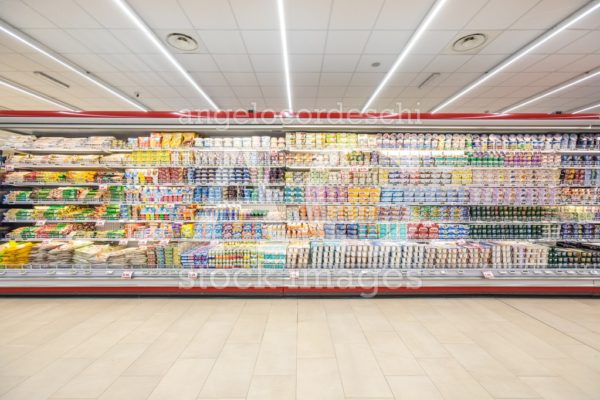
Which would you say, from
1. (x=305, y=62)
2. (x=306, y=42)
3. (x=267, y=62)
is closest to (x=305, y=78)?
(x=305, y=62)

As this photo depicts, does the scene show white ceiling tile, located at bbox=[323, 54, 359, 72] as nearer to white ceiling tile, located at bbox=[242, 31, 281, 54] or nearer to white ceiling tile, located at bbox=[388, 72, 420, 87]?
white ceiling tile, located at bbox=[242, 31, 281, 54]

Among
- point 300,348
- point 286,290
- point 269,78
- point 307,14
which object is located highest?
point 269,78

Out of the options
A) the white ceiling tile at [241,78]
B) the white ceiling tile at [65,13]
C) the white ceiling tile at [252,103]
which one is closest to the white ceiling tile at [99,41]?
the white ceiling tile at [65,13]

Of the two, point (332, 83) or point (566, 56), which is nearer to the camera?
point (566, 56)

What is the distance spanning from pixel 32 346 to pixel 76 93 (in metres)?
7.84

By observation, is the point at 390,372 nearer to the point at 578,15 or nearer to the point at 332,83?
the point at 578,15

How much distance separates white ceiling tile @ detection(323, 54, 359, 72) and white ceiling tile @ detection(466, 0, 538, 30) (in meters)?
2.13

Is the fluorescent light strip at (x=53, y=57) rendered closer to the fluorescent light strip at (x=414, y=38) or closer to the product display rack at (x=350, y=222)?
the product display rack at (x=350, y=222)

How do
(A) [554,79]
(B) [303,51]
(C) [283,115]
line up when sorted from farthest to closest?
→ (A) [554,79]
(B) [303,51]
(C) [283,115]

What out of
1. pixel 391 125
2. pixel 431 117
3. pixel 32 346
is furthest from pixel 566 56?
pixel 32 346

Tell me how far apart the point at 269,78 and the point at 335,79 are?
66.6 inches

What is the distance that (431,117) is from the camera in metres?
3.55

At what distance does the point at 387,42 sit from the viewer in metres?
4.90

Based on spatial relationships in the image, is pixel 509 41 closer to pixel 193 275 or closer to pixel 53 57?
pixel 193 275
